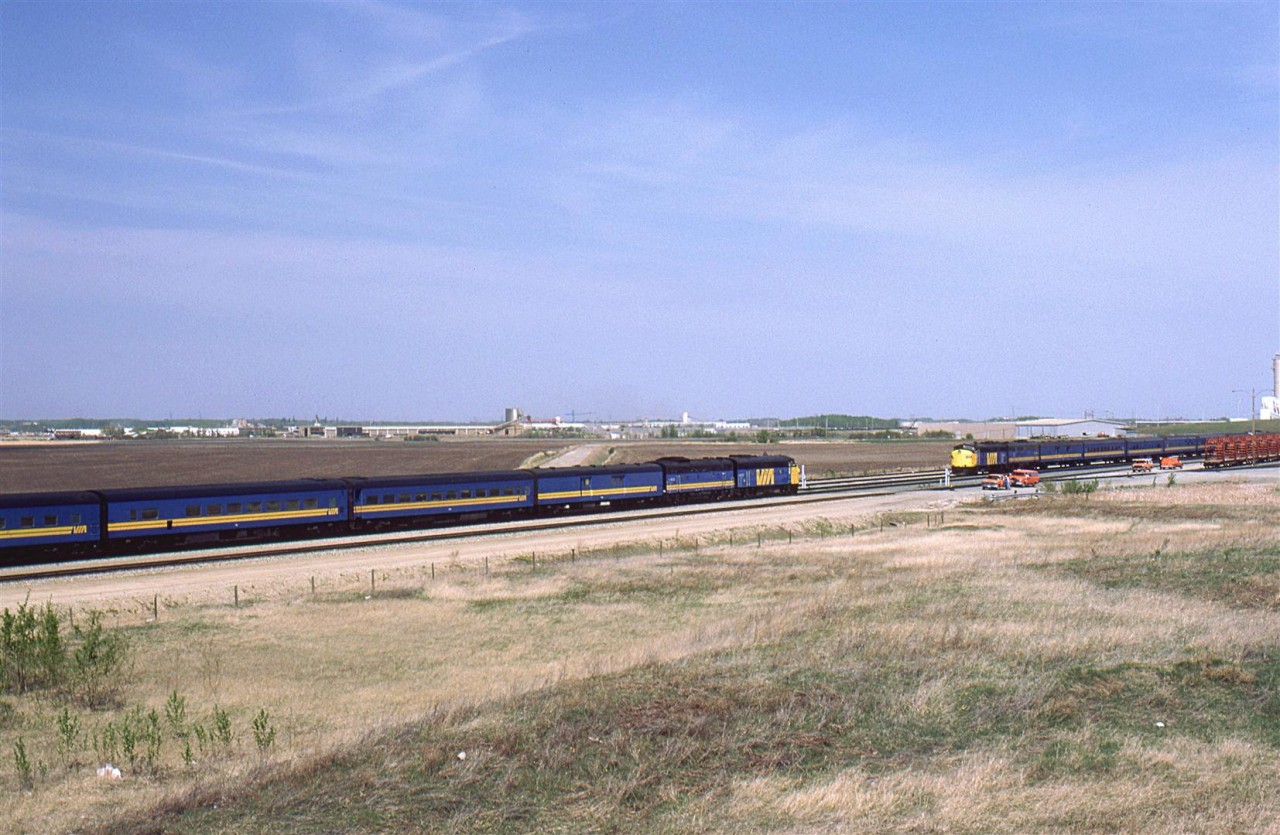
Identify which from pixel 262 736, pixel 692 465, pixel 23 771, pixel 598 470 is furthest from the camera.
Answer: pixel 692 465

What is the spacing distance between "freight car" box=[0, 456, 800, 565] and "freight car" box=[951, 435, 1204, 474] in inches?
1196

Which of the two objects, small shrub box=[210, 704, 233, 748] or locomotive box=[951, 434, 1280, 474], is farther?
locomotive box=[951, 434, 1280, 474]

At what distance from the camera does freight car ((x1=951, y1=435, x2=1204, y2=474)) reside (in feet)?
279

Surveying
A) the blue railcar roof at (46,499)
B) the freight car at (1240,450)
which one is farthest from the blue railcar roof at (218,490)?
the freight car at (1240,450)

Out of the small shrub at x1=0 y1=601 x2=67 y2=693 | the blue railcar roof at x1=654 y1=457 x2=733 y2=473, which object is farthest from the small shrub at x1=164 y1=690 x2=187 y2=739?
the blue railcar roof at x1=654 y1=457 x2=733 y2=473

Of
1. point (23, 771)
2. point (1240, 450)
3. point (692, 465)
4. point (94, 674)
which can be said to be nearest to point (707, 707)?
point (23, 771)

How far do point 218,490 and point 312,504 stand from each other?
4.32 metres

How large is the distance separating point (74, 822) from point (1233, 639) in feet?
68.5

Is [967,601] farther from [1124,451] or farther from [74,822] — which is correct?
[1124,451]

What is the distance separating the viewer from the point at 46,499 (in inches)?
1452

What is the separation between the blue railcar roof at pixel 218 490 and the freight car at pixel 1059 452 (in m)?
57.1

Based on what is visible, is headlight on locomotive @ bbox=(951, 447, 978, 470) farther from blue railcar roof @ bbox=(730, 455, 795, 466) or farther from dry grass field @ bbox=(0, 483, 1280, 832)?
dry grass field @ bbox=(0, 483, 1280, 832)

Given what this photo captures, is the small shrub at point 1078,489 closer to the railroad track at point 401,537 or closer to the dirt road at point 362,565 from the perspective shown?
the railroad track at point 401,537

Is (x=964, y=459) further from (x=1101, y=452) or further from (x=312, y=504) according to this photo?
(x=312, y=504)
